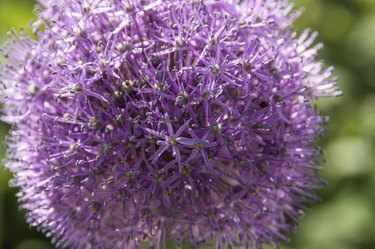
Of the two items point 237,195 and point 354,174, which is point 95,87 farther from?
point 354,174

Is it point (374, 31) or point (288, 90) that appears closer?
point (288, 90)

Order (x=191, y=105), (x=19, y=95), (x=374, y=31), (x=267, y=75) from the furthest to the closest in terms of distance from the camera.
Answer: (x=374, y=31) < (x=19, y=95) < (x=267, y=75) < (x=191, y=105)

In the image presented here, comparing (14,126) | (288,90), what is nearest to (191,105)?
(288,90)

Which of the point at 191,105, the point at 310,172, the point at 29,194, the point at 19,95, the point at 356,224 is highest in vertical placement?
the point at 191,105

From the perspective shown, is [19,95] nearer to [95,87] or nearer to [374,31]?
[95,87]

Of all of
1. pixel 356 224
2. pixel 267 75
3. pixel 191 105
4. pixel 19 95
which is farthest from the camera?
pixel 356 224

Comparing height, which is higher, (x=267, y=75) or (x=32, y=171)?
(x=267, y=75)
